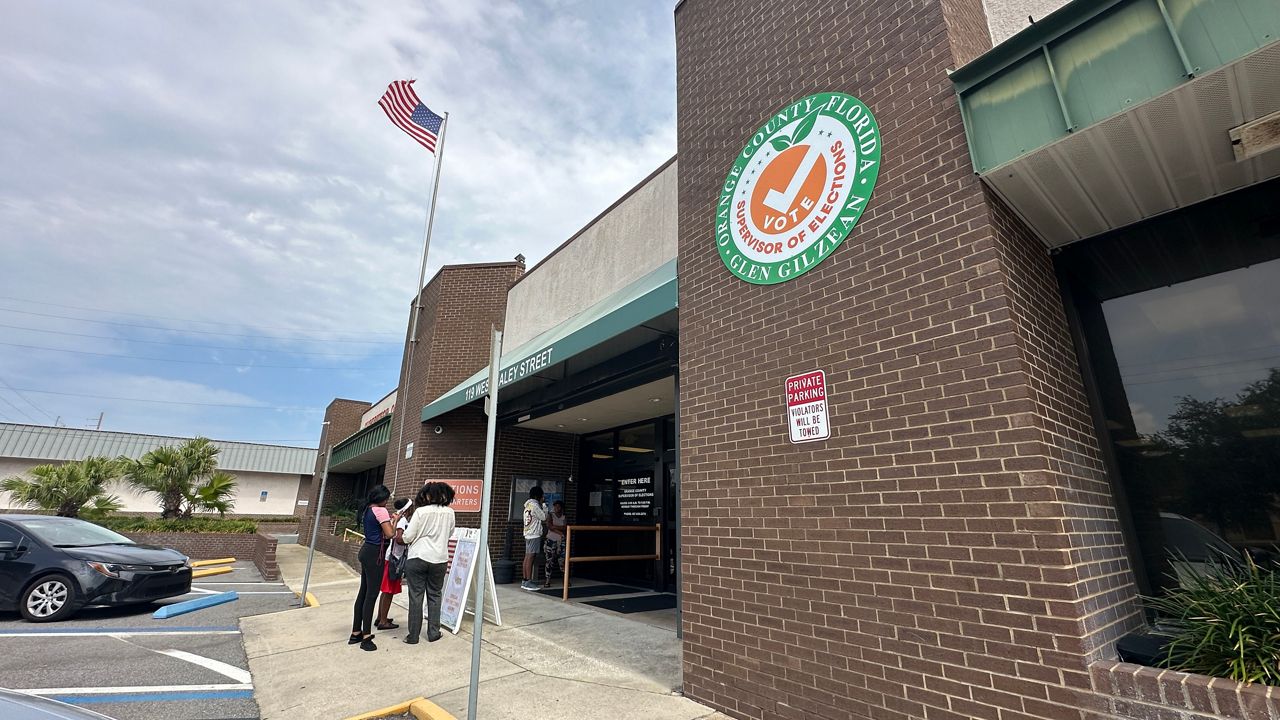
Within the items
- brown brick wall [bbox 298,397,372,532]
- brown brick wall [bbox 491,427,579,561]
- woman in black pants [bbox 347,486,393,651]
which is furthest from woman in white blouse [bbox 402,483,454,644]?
brown brick wall [bbox 298,397,372,532]

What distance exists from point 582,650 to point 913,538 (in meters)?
3.94

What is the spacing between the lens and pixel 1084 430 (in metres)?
3.88

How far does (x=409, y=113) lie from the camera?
1495 cm

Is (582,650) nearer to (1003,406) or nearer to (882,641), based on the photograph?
(882,641)

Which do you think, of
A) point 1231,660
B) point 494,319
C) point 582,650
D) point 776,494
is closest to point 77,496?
point 494,319

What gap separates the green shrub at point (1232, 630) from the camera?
102 inches

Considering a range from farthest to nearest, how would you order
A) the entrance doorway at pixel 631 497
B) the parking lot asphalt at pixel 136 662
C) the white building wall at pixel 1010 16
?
1. the entrance doorway at pixel 631 497
2. the white building wall at pixel 1010 16
3. the parking lot asphalt at pixel 136 662

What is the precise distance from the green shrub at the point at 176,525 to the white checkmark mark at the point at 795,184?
18571 mm

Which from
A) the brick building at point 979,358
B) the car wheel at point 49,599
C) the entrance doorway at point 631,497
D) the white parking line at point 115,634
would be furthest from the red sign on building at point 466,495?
the brick building at point 979,358

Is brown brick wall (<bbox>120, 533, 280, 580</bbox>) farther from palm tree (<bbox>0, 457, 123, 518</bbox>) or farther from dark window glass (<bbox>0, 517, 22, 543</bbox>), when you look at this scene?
dark window glass (<bbox>0, 517, 22, 543</bbox>)

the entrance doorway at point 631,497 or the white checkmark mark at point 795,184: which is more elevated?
the white checkmark mark at point 795,184

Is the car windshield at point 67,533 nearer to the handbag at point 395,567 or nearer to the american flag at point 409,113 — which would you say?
the handbag at point 395,567

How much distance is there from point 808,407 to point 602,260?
624cm

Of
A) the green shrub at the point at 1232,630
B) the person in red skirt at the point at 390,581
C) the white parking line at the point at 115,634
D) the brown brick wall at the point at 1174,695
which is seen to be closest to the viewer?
the brown brick wall at the point at 1174,695
